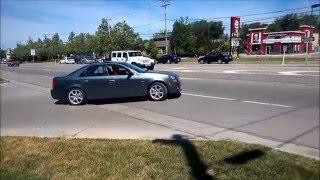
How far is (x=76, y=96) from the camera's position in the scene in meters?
13.2

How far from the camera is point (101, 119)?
10.1 m

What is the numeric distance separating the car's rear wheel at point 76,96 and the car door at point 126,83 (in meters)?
1.19

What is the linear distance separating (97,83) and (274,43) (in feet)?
263

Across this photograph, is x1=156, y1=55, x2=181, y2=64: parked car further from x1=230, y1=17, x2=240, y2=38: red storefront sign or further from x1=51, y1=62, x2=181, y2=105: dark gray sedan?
x1=51, y1=62, x2=181, y2=105: dark gray sedan

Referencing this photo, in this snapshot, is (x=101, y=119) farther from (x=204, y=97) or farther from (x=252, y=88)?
(x=252, y=88)

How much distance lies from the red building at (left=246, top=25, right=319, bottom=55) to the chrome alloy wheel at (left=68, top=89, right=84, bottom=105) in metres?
75.7

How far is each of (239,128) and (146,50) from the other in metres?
68.4

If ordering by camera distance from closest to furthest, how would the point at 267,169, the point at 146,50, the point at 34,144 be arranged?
the point at 267,169, the point at 34,144, the point at 146,50

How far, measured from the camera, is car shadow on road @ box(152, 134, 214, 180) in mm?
5416

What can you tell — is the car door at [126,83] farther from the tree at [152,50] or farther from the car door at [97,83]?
the tree at [152,50]

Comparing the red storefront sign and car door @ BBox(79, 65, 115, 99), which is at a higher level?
the red storefront sign

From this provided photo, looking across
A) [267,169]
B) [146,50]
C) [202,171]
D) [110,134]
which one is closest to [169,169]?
[202,171]

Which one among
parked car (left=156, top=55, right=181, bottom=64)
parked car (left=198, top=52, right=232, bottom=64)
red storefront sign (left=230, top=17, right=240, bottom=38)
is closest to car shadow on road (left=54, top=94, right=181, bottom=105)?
parked car (left=198, top=52, right=232, bottom=64)

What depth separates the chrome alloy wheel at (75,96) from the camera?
43.3ft
